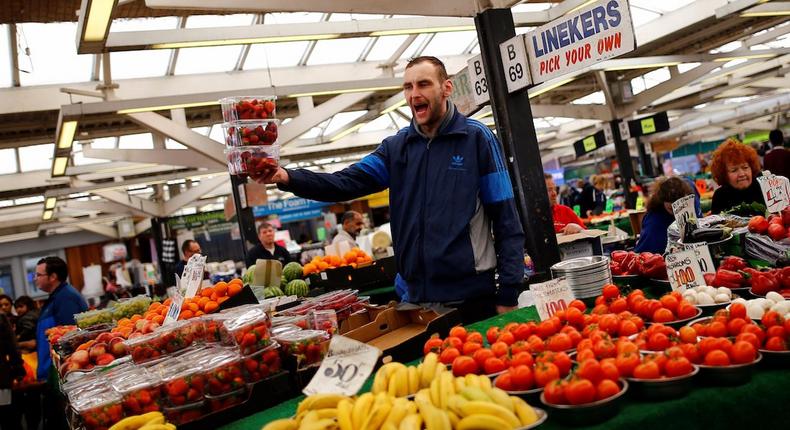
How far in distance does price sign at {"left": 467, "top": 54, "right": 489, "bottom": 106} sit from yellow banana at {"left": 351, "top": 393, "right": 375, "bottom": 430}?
12.9ft

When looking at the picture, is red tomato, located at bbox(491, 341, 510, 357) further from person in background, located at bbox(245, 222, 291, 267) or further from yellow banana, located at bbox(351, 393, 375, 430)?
person in background, located at bbox(245, 222, 291, 267)

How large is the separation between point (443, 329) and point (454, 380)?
3.05 ft

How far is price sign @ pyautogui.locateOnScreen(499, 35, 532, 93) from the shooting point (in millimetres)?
4742

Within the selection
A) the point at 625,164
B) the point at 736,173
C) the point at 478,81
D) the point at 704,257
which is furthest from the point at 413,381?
the point at 625,164

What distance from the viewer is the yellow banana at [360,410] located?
1.56 metres

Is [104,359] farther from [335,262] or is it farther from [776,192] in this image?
[335,262]

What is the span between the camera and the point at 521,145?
496 cm

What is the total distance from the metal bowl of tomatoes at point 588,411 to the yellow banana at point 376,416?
379 millimetres

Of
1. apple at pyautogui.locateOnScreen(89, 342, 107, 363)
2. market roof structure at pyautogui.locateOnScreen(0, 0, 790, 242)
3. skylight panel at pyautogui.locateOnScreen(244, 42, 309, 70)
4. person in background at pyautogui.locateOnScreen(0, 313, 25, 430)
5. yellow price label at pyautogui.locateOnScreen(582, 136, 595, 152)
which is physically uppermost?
skylight panel at pyautogui.locateOnScreen(244, 42, 309, 70)

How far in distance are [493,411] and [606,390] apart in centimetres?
29

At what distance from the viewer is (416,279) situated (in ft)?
10.6

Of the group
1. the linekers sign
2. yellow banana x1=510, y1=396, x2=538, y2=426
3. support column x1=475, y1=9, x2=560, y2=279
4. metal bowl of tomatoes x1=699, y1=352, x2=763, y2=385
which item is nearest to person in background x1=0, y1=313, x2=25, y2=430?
support column x1=475, y1=9, x2=560, y2=279

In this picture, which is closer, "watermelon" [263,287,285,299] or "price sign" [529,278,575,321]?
"price sign" [529,278,575,321]

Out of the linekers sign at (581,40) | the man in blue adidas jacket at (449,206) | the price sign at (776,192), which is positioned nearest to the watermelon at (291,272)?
the linekers sign at (581,40)
